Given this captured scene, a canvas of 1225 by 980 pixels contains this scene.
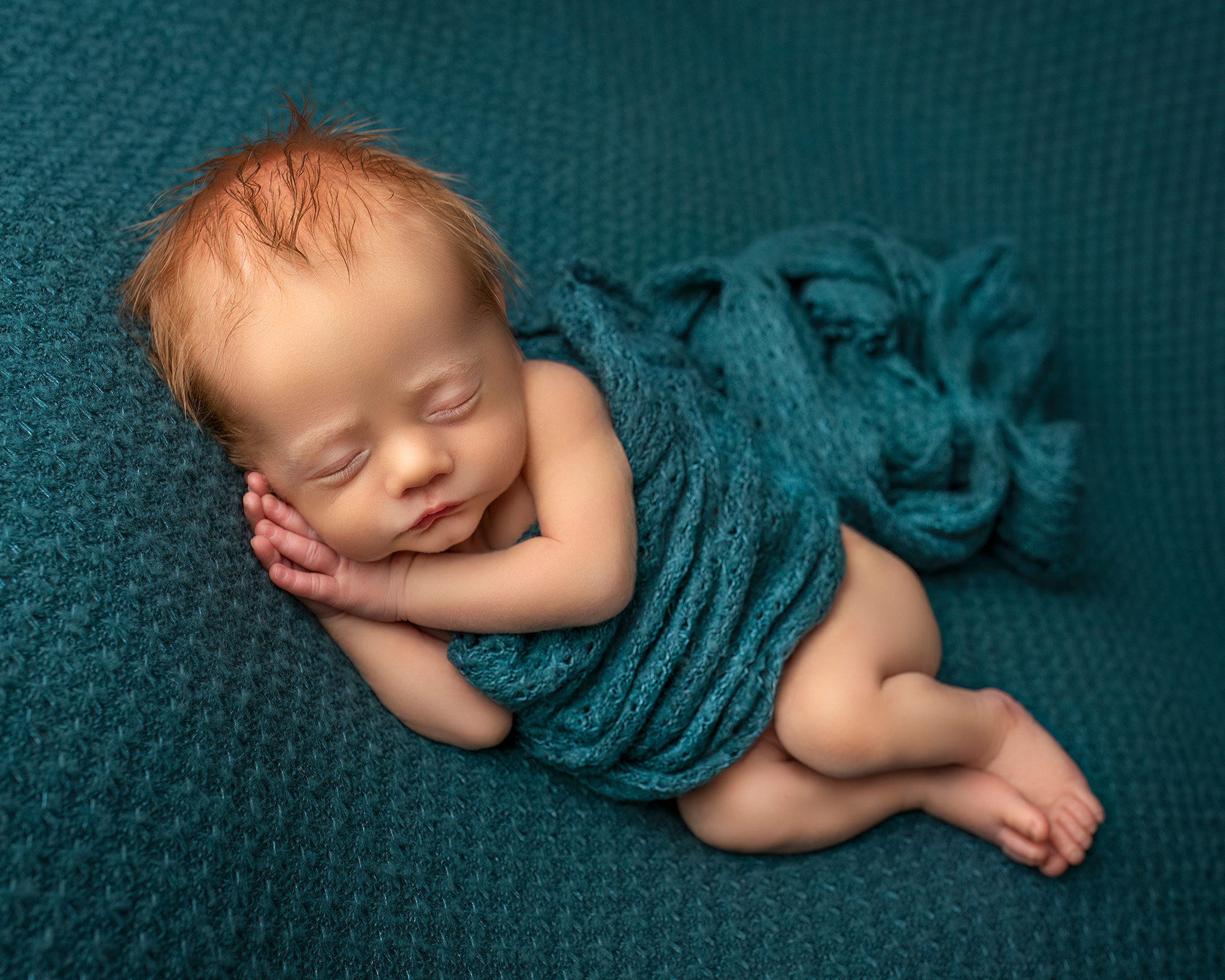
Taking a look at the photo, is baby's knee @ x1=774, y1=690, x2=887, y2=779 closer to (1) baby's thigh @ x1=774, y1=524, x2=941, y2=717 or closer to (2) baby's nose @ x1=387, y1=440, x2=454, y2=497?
(1) baby's thigh @ x1=774, y1=524, x2=941, y2=717

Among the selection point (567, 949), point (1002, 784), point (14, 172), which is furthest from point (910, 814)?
point (14, 172)

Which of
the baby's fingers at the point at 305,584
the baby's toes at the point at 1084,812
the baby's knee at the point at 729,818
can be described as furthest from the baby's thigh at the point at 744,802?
the baby's fingers at the point at 305,584

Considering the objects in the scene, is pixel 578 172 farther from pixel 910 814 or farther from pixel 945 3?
pixel 910 814

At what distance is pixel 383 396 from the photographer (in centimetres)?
73

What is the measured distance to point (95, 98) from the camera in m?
0.93

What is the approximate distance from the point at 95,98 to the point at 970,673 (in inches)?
42.8

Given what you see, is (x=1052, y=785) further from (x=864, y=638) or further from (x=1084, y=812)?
(x=864, y=638)

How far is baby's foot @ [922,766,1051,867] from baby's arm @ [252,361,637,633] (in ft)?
1.43

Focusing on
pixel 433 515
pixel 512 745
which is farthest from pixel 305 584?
pixel 512 745

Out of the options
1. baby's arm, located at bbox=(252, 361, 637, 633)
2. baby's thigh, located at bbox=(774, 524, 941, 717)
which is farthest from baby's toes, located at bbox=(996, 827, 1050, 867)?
baby's arm, located at bbox=(252, 361, 637, 633)

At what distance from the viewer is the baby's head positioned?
2.31 ft

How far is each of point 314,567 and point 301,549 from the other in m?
0.02

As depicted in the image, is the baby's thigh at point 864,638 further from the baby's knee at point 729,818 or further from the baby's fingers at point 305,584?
the baby's fingers at point 305,584

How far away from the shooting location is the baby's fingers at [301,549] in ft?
2.55
